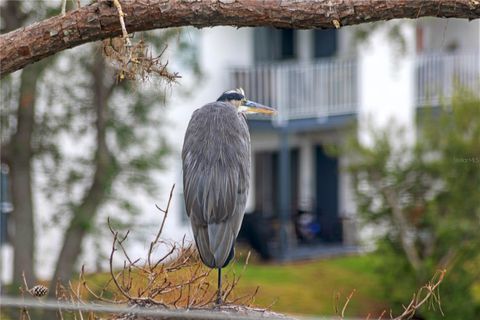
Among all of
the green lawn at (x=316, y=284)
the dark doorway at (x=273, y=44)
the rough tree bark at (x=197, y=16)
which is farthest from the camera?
the dark doorway at (x=273, y=44)

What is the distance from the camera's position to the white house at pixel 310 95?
20.1 m

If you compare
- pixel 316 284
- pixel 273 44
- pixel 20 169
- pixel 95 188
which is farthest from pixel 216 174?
pixel 273 44

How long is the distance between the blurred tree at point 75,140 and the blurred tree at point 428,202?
290 cm

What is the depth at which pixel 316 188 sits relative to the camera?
22750 millimetres

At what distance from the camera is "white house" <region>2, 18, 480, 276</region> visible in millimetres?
20062

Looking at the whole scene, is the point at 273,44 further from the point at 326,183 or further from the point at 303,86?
the point at 326,183

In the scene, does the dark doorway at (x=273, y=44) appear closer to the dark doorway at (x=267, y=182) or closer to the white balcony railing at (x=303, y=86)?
the white balcony railing at (x=303, y=86)

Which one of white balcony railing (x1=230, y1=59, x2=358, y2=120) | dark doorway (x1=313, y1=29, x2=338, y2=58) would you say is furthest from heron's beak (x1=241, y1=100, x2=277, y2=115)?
dark doorway (x1=313, y1=29, x2=338, y2=58)

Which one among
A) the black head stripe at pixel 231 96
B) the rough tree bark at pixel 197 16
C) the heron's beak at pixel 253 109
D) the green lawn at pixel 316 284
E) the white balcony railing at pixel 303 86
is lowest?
the green lawn at pixel 316 284

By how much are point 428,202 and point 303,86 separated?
5.84m

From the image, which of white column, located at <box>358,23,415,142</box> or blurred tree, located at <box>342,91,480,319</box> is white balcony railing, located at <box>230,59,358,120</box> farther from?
blurred tree, located at <box>342,91,480,319</box>

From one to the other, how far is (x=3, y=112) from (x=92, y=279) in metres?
2.29

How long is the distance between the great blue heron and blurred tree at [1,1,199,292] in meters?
6.88

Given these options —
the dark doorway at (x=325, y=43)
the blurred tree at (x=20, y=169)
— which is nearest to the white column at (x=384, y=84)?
the dark doorway at (x=325, y=43)
